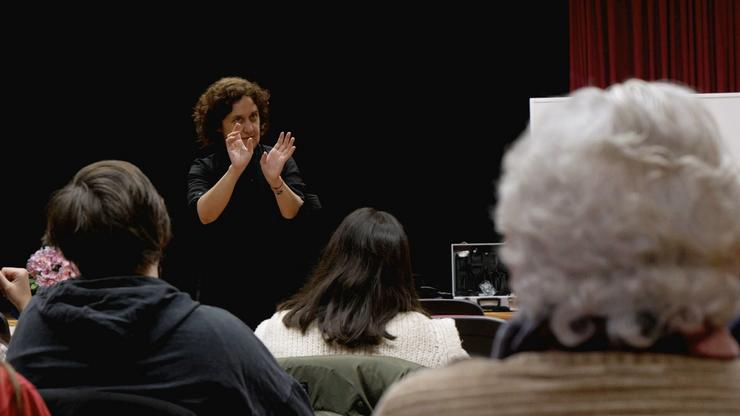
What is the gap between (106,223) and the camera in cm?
166

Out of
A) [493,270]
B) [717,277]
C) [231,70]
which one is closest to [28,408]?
[717,277]

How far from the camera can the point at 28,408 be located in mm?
1310

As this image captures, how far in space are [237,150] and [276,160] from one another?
0.15 meters

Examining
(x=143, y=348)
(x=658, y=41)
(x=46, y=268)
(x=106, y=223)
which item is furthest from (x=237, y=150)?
(x=658, y=41)

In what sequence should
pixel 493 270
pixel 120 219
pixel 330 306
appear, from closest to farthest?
pixel 120 219, pixel 330 306, pixel 493 270

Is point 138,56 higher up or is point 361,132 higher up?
point 138,56

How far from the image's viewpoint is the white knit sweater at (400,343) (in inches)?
95.2

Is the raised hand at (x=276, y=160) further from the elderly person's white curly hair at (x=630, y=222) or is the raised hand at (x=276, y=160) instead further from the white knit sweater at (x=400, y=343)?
the elderly person's white curly hair at (x=630, y=222)

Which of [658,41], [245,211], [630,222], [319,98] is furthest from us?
[319,98]

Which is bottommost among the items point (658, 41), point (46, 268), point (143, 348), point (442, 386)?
point (46, 268)

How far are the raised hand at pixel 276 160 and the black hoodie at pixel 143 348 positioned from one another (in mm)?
1980

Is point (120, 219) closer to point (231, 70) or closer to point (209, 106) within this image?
point (209, 106)

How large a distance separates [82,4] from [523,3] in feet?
9.55

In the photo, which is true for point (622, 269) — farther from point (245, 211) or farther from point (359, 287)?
point (245, 211)
